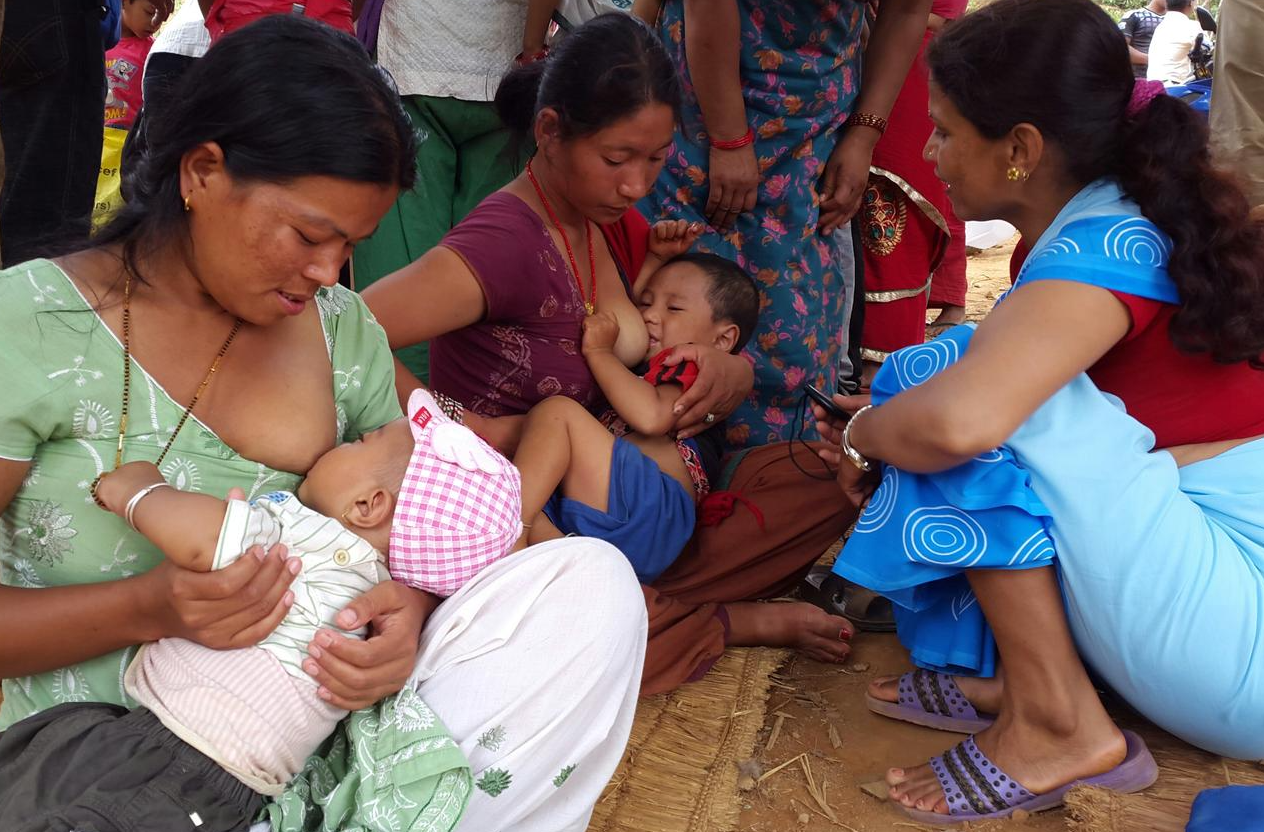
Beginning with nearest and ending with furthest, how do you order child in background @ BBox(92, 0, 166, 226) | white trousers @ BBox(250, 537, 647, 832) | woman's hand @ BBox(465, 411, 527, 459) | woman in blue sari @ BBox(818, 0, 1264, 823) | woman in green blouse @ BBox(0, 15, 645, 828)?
woman in green blouse @ BBox(0, 15, 645, 828) < white trousers @ BBox(250, 537, 647, 832) < woman in blue sari @ BBox(818, 0, 1264, 823) < woman's hand @ BBox(465, 411, 527, 459) < child in background @ BBox(92, 0, 166, 226)

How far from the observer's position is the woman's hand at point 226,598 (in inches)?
54.7

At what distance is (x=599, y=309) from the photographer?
2668 millimetres

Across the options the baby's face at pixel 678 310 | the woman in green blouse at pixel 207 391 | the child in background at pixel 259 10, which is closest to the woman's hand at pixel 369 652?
the woman in green blouse at pixel 207 391

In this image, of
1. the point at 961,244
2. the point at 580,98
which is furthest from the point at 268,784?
the point at 961,244

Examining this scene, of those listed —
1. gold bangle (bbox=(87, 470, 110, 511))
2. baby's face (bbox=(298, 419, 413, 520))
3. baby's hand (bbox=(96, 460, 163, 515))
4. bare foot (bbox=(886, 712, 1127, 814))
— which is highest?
baby's hand (bbox=(96, 460, 163, 515))

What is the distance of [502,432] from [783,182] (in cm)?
121

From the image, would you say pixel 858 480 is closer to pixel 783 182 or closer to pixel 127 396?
pixel 783 182

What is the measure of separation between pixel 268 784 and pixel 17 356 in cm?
66

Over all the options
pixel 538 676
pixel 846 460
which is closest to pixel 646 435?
pixel 846 460

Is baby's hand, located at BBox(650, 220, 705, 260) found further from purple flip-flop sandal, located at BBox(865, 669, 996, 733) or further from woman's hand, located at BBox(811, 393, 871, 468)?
purple flip-flop sandal, located at BBox(865, 669, 996, 733)

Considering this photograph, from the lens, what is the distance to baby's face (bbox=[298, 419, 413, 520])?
5.55ft

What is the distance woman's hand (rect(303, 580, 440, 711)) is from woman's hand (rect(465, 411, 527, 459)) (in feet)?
2.50

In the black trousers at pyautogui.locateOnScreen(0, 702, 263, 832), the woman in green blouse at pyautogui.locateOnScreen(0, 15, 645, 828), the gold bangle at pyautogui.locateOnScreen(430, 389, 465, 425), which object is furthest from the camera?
the gold bangle at pyautogui.locateOnScreen(430, 389, 465, 425)

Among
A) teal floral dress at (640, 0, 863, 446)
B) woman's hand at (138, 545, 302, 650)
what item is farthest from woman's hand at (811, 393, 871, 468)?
woman's hand at (138, 545, 302, 650)
